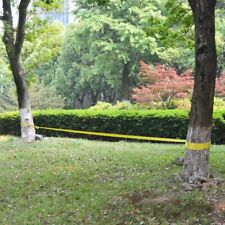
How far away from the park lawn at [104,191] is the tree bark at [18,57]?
2404 mm

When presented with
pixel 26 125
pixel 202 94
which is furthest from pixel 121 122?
pixel 202 94

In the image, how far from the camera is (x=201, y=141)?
6590mm

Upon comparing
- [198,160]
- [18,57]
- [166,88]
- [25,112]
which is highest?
[18,57]

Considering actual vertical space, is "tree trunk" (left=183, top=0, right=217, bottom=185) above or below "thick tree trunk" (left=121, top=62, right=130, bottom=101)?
below

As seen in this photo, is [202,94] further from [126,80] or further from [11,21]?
[126,80]

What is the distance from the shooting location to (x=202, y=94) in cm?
649

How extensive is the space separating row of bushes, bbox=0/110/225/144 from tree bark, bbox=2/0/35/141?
2.57m

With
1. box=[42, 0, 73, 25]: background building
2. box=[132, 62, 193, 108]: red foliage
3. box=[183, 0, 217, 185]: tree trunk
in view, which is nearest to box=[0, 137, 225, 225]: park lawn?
box=[183, 0, 217, 185]: tree trunk

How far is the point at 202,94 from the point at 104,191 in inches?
83.2

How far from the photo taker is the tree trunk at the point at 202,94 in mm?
6465

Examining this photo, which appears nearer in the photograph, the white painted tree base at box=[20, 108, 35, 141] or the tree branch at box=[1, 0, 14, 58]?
the tree branch at box=[1, 0, 14, 58]

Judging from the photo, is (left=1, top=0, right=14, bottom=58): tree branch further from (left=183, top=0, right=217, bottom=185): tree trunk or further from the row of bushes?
(left=183, top=0, right=217, bottom=185): tree trunk

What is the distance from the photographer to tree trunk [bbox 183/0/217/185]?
646 centimetres

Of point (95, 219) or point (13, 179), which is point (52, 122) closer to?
point (13, 179)
